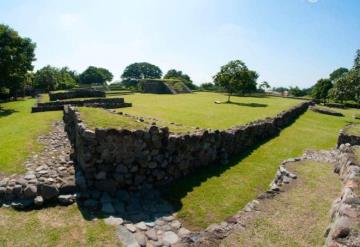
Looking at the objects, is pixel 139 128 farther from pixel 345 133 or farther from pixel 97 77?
pixel 97 77

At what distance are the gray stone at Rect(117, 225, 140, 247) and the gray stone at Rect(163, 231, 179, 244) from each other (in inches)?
31.7

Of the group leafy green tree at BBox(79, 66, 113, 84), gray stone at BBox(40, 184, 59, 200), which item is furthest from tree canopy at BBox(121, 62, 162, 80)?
gray stone at BBox(40, 184, 59, 200)

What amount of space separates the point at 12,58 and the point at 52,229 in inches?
1189

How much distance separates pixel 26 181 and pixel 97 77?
97919 mm

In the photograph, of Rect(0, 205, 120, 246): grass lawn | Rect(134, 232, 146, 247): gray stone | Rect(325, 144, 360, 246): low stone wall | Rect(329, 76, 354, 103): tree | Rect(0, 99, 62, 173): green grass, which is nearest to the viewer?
Rect(325, 144, 360, 246): low stone wall

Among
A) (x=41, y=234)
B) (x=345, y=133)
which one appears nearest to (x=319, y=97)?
(x=345, y=133)

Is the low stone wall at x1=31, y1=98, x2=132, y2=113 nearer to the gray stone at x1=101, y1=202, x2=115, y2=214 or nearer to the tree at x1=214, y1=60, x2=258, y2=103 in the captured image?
the tree at x1=214, y1=60, x2=258, y2=103

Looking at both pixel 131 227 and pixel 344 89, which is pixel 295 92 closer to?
pixel 344 89

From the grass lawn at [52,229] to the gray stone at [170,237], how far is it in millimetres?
1214

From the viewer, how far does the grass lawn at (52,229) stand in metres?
6.16

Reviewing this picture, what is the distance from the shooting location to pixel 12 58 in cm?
3083

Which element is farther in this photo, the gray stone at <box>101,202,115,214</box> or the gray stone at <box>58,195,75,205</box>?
the gray stone at <box>58,195,75,205</box>

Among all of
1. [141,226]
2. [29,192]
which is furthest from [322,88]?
[29,192]

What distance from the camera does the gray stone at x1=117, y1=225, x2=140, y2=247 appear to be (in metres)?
6.32
